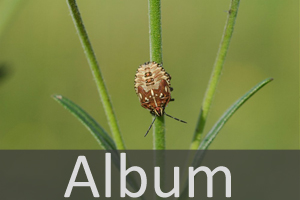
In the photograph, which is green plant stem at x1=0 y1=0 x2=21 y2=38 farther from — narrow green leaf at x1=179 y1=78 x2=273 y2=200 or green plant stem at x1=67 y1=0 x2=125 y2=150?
narrow green leaf at x1=179 y1=78 x2=273 y2=200

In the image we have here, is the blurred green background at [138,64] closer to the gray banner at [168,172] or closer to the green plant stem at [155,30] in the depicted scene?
the gray banner at [168,172]

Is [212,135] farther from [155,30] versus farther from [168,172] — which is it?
[168,172]

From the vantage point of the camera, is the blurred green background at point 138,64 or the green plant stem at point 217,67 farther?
the blurred green background at point 138,64

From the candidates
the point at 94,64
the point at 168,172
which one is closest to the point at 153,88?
the point at 94,64

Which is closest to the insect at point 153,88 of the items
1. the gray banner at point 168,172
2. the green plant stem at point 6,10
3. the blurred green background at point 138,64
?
the green plant stem at point 6,10

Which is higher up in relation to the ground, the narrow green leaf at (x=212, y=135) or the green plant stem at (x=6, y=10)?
the green plant stem at (x=6, y=10)

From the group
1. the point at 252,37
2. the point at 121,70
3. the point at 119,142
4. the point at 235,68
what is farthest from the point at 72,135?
the point at 119,142

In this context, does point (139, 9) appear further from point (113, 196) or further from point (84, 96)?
point (113, 196)

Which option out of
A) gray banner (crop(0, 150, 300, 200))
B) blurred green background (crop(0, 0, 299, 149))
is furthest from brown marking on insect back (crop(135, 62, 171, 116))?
blurred green background (crop(0, 0, 299, 149))
